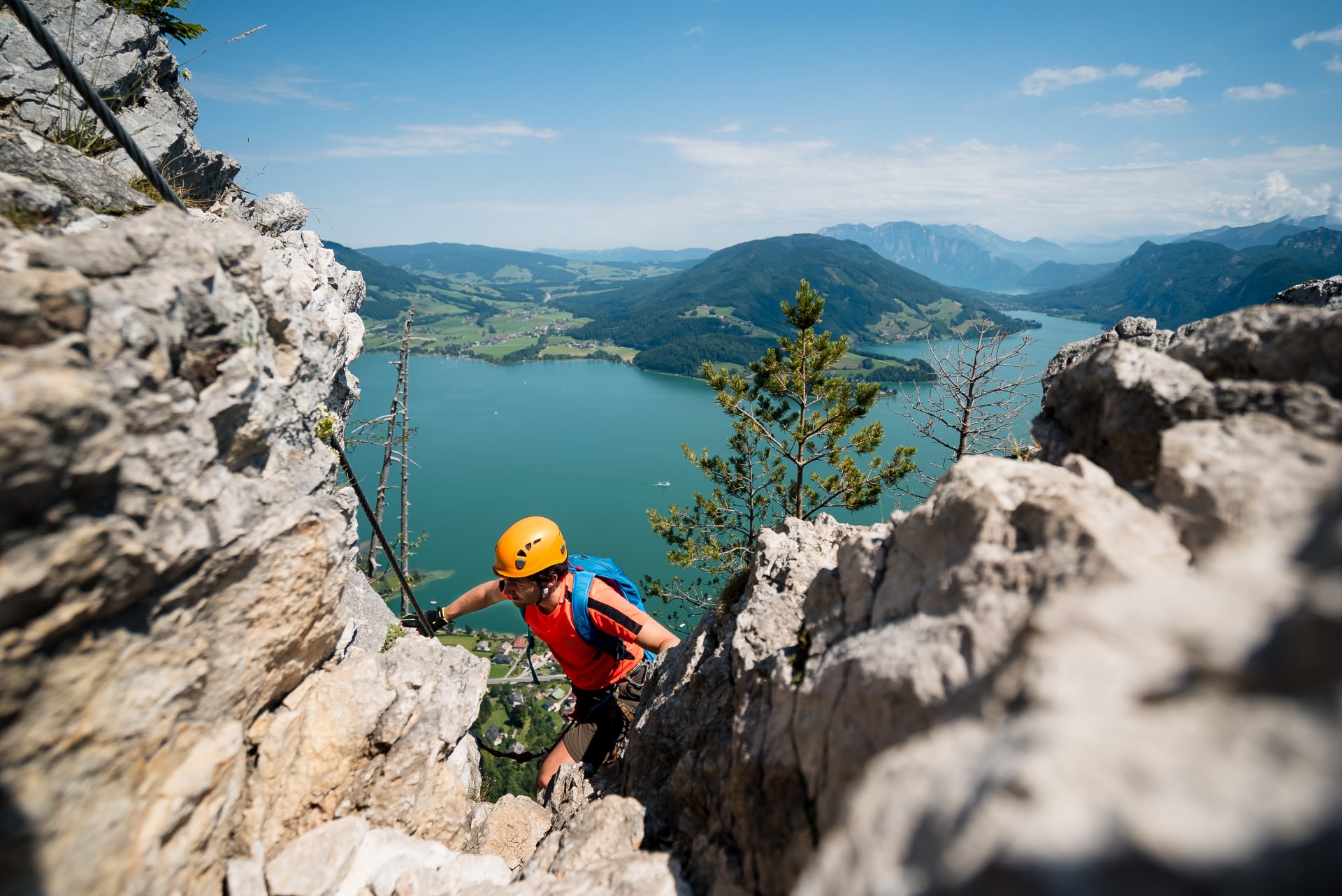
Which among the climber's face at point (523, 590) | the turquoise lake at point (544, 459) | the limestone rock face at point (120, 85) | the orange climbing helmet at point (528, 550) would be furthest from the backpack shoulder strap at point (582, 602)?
the turquoise lake at point (544, 459)

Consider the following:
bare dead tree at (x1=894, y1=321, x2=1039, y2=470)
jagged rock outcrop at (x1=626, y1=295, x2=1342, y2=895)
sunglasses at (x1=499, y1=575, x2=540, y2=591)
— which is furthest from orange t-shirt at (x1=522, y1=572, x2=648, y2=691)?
bare dead tree at (x1=894, y1=321, x2=1039, y2=470)

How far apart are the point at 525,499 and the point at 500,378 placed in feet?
216

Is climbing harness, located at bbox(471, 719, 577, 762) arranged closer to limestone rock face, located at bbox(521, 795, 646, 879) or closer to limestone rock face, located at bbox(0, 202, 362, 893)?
limestone rock face, located at bbox(521, 795, 646, 879)

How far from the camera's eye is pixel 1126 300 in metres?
192

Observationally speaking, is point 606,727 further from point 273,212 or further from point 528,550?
point 273,212

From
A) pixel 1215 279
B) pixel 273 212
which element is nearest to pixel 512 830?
pixel 273 212

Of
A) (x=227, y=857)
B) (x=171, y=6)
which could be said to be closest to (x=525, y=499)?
(x=171, y=6)

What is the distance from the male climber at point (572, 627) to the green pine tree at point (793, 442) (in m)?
7.03

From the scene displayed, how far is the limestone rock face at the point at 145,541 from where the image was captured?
2.31 meters

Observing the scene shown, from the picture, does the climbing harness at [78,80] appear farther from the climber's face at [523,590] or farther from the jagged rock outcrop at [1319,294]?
the jagged rock outcrop at [1319,294]

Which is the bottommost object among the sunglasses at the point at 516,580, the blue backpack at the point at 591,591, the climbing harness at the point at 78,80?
the blue backpack at the point at 591,591

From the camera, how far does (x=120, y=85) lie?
833 centimetres

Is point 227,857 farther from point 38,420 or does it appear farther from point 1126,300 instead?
point 1126,300

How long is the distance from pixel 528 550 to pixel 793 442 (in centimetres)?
1062
